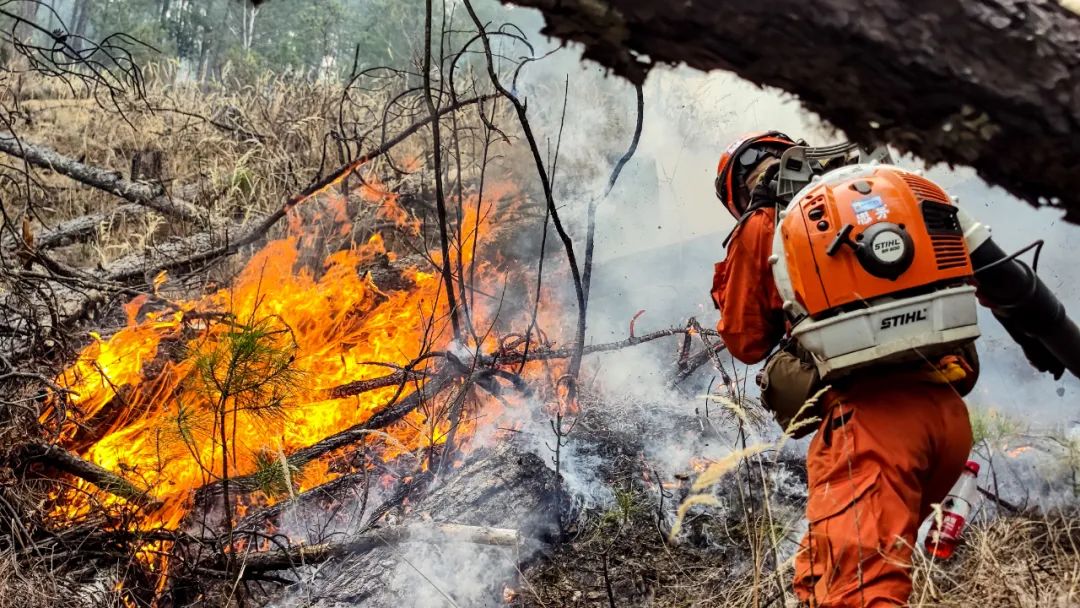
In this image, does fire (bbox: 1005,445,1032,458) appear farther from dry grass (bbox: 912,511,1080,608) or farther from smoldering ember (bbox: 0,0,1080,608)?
dry grass (bbox: 912,511,1080,608)

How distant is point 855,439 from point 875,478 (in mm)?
140

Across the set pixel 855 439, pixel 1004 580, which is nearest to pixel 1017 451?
pixel 855 439

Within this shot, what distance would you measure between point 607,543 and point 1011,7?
2970 millimetres

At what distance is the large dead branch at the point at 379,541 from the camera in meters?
3.32

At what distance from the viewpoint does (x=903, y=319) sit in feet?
7.13

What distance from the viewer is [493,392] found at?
4363 mm

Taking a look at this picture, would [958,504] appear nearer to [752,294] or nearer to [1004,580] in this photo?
[1004,580]

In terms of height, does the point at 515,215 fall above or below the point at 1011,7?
below

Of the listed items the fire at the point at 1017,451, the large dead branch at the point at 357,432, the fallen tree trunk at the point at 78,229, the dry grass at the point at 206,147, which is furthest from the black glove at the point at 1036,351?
the fallen tree trunk at the point at 78,229

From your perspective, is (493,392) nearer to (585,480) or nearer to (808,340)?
(585,480)

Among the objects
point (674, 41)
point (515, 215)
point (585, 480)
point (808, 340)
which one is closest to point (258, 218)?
point (515, 215)

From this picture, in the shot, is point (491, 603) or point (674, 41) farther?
point (491, 603)

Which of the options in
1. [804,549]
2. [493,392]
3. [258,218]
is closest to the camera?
[804,549]

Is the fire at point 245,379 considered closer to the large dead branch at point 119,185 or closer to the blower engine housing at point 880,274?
the large dead branch at point 119,185
